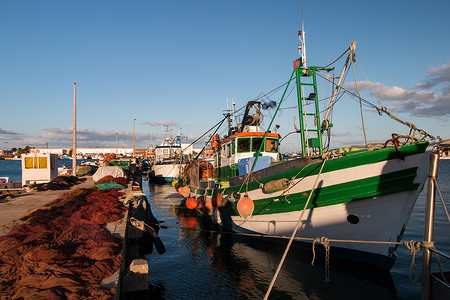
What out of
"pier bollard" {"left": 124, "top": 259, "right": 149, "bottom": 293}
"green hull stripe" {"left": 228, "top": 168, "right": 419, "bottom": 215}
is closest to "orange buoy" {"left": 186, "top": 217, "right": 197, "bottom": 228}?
"green hull stripe" {"left": 228, "top": 168, "right": 419, "bottom": 215}

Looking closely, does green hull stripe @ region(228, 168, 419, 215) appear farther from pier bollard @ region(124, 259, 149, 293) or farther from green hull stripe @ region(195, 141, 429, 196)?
pier bollard @ region(124, 259, 149, 293)

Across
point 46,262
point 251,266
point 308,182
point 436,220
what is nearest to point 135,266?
point 46,262

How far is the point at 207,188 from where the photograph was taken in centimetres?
1530

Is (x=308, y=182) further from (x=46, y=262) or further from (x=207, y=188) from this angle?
(x=207, y=188)

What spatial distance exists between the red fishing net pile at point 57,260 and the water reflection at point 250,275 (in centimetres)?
248

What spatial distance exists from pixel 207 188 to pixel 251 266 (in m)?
6.39

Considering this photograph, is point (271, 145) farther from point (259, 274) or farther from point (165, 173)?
point (165, 173)

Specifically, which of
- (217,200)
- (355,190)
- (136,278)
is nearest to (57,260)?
(136,278)

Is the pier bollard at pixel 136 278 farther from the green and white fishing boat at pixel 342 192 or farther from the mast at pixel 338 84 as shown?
the mast at pixel 338 84

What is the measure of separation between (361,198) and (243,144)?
6.93 m

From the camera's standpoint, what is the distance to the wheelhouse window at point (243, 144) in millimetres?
13984

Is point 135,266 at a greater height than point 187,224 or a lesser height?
greater

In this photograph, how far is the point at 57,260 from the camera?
493 cm

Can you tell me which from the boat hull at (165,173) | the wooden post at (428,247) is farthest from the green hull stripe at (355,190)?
the boat hull at (165,173)
